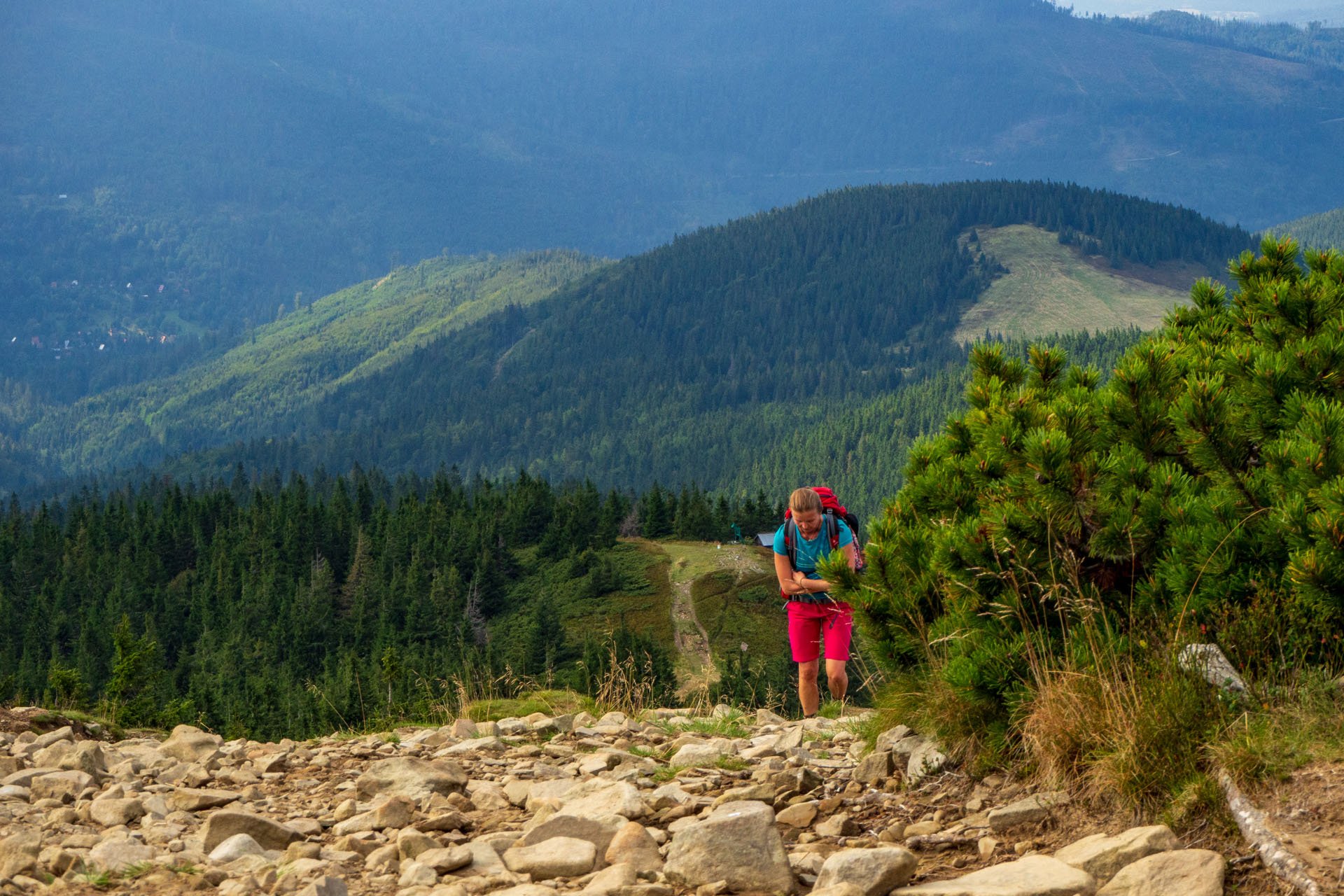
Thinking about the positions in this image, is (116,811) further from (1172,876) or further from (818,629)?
(1172,876)

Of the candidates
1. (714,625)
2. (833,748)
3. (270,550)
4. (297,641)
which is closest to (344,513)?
(270,550)

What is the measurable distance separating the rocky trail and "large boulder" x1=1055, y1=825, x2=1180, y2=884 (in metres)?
0.01

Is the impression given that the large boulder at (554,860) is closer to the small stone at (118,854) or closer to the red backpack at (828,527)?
the small stone at (118,854)

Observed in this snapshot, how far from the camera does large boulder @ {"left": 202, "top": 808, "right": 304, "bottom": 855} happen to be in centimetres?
809

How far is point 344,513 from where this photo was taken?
5782 inches

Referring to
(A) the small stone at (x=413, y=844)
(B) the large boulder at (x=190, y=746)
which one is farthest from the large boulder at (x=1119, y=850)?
(B) the large boulder at (x=190, y=746)

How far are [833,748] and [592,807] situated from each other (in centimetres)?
307

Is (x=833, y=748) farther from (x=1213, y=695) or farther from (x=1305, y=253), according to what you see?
(x=1305, y=253)

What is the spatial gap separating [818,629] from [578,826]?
5.31 m

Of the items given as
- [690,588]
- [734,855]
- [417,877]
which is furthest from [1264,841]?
[690,588]

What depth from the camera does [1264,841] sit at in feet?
19.7

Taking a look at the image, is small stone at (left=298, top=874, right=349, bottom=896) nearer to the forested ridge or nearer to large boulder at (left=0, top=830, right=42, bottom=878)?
large boulder at (left=0, top=830, right=42, bottom=878)

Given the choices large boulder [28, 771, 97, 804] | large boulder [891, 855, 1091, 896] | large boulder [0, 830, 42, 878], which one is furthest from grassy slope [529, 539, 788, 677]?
large boulder [891, 855, 1091, 896]

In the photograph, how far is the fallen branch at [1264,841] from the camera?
570cm
